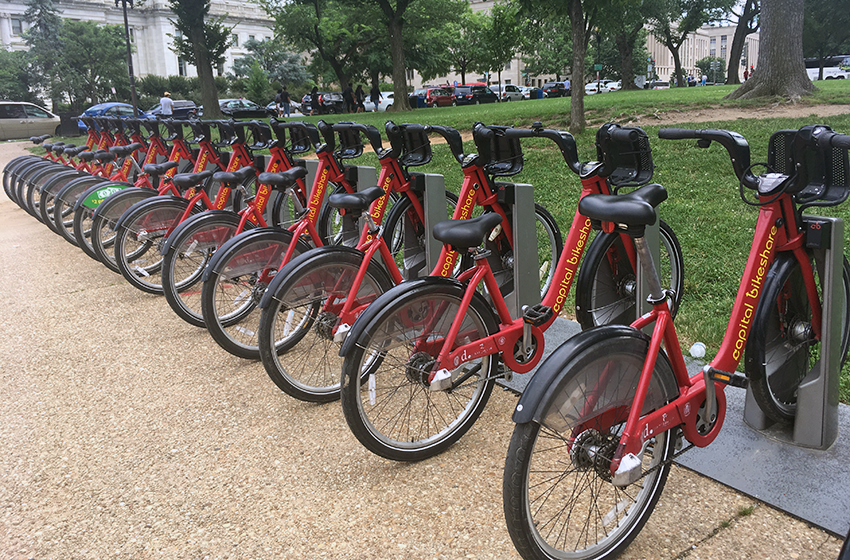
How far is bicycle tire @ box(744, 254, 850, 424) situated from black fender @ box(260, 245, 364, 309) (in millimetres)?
2095

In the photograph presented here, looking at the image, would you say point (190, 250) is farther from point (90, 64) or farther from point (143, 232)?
point (90, 64)

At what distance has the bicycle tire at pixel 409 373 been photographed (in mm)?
3039

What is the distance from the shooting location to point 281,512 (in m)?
2.86

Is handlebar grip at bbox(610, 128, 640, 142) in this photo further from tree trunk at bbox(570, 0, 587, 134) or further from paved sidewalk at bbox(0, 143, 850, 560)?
tree trunk at bbox(570, 0, 587, 134)

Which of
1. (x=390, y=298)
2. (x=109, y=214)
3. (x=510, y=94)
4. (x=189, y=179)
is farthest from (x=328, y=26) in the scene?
(x=390, y=298)

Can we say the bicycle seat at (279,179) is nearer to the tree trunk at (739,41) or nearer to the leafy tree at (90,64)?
the tree trunk at (739,41)

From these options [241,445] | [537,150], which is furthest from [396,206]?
[537,150]

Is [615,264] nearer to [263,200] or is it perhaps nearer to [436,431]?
[436,431]

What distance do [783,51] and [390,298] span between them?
14192mm

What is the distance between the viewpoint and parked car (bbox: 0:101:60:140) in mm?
30016

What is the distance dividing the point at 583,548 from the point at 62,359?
4006 mm

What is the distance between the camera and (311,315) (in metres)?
3.94

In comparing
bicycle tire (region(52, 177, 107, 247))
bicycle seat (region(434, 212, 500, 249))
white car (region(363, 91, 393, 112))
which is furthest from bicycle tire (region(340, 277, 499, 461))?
white car (region(363, 91, 393, 112))

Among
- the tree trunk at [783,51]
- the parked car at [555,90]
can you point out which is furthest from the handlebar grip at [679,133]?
the parked car at [555,90]
